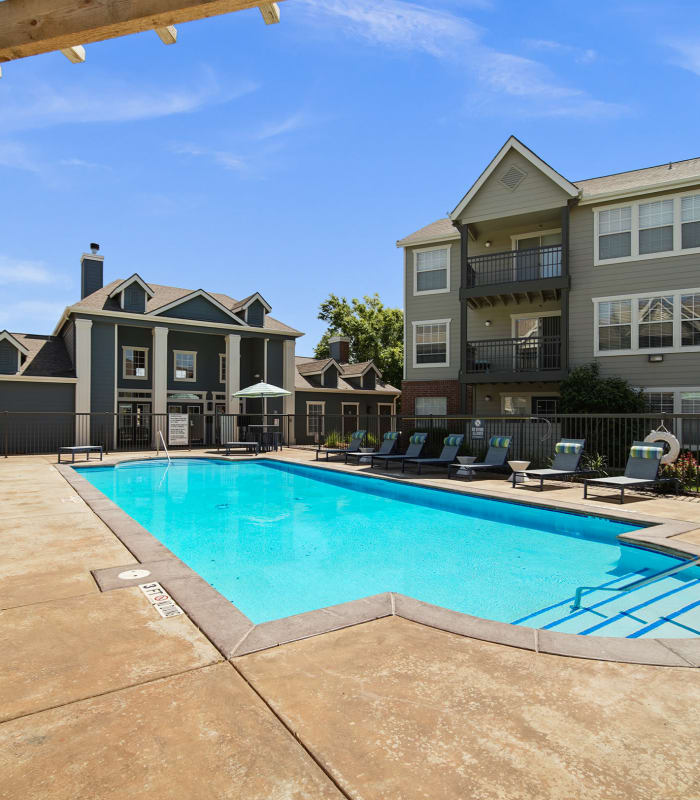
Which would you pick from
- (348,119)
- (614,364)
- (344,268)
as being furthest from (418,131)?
(344,268)

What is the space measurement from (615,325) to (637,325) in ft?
2.11

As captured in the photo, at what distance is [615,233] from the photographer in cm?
1675

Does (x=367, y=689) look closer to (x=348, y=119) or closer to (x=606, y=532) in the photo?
(x=606, y=532)

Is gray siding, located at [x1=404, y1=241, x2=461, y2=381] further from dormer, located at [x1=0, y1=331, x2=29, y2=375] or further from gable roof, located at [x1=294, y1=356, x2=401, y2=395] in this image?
dormer, located at [x1=0, y1=331, x2=29, y2=375]

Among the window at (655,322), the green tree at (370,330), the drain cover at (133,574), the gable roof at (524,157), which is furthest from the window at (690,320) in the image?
the green tree at (370,330)

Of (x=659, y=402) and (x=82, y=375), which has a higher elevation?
(x=82, y=375)

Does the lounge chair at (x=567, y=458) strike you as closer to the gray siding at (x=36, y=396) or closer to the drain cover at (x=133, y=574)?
the drain cover at (x=133, y=574)

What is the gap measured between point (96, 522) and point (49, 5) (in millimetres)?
5995

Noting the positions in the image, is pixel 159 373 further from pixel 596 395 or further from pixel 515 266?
pixel 596 395

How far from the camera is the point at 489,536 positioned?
25.9ft

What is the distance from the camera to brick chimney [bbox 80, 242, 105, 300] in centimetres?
2544

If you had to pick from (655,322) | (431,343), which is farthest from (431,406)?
(655,322)

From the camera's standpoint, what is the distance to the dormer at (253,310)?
88.2 feet

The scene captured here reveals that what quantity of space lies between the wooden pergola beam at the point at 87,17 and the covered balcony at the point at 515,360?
15.8m
